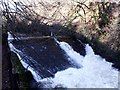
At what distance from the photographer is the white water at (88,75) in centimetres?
1015

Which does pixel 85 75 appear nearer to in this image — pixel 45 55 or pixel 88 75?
pixel 88 75

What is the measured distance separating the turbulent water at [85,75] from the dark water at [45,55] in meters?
0.31

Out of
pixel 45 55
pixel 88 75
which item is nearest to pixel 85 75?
pixel 88 75

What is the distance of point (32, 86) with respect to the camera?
33.0ft

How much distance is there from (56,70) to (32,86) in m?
1.66

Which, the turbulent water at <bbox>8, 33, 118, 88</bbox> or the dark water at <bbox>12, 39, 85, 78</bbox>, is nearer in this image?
the turbulent water at <bbox>8, 33, 118, 88</bbox>

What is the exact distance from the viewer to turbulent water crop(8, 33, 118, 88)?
10148mm

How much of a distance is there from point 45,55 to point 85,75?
2680mm

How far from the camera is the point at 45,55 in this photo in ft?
41.6

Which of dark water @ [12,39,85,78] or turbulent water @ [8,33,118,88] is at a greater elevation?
dark water @ [12,39,85,78]

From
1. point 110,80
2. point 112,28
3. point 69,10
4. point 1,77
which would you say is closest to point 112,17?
point 112,28

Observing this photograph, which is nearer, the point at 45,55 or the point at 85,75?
the point at 85,75

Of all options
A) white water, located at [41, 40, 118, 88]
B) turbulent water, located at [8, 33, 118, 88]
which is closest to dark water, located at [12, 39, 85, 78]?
turbulent water, located at [8, 33, 118, 88]

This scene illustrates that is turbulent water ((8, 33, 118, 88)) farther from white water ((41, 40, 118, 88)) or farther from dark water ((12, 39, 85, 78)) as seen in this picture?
dark water ((12, 39, 85, 78))
